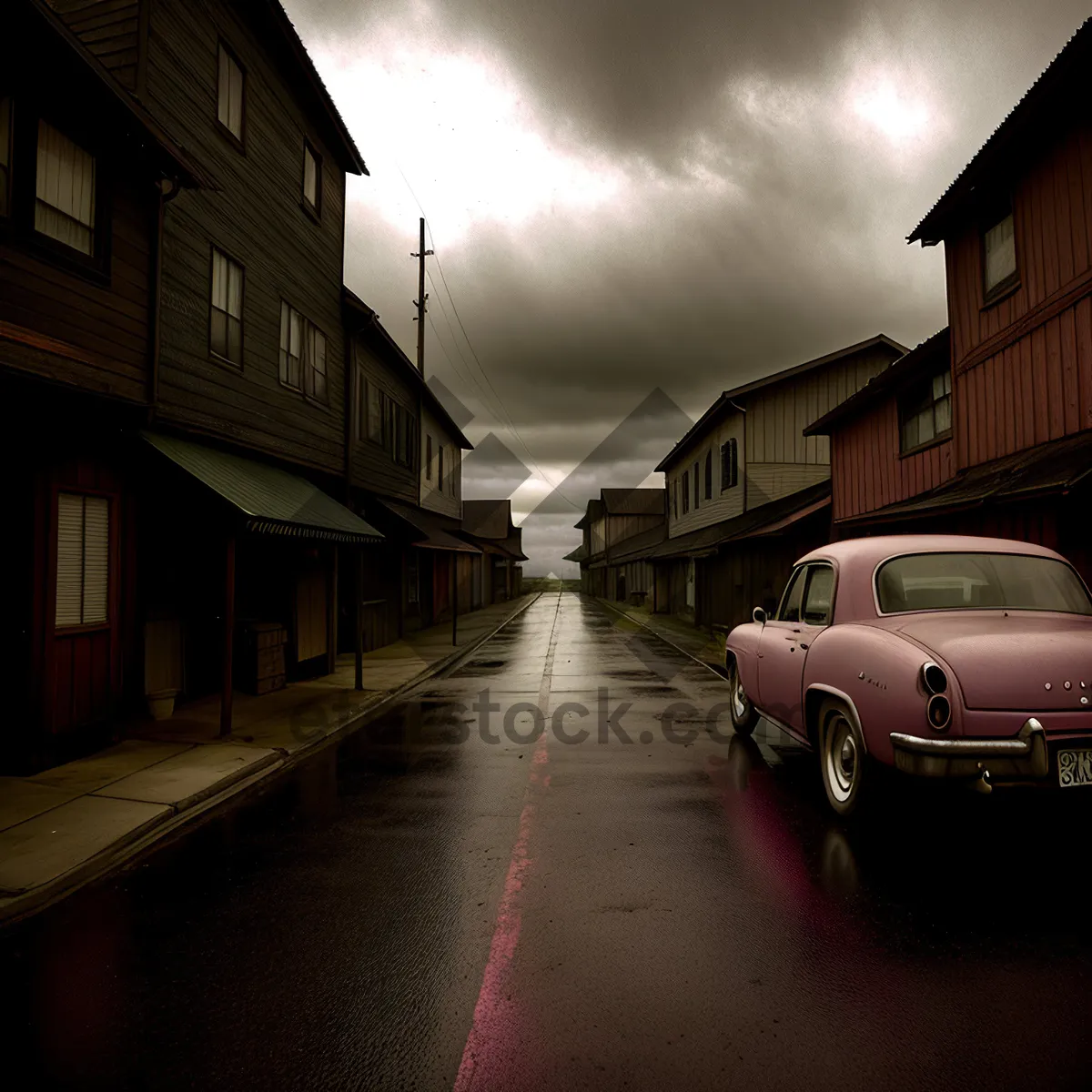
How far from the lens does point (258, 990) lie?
309cm

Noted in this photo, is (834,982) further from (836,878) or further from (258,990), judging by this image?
(258,990)

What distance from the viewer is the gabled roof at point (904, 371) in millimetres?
11945

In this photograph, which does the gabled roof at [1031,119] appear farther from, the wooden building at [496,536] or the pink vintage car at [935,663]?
the wooden building at [496,536]

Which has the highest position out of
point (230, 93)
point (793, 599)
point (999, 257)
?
point (230, 93)

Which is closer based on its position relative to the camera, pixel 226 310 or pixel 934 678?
pixel 934 678

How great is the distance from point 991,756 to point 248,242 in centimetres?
1199

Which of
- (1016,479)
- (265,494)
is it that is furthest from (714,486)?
(265,494)

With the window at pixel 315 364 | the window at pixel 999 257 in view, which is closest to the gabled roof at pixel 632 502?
the window at pixel 315 364

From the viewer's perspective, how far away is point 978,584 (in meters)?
5.23

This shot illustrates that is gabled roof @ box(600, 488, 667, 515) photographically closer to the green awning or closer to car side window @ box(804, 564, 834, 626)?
the green awning

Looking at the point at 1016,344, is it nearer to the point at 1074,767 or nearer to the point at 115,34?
the point at 1074,767

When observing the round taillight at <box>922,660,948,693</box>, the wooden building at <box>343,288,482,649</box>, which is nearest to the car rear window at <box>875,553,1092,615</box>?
the round taillight at <box>922,660,948,693</box>

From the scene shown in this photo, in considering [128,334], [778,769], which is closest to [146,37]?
[128,334]

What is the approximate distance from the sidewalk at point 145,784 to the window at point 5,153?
5.39 m
